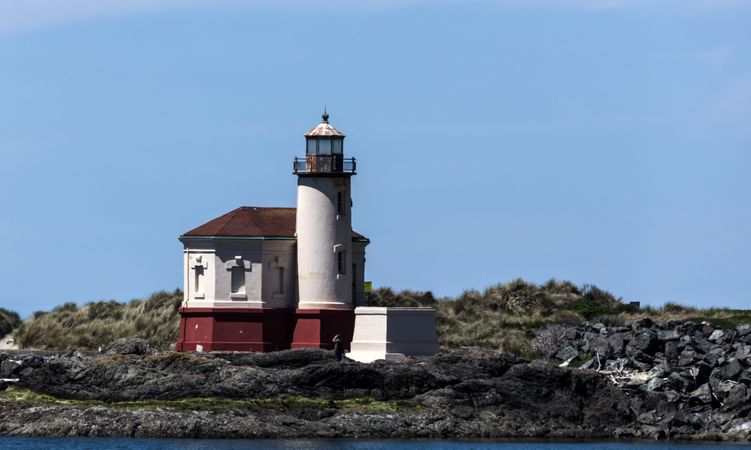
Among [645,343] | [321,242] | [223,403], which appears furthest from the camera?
[321,242]

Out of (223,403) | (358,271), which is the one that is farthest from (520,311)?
(223,403)

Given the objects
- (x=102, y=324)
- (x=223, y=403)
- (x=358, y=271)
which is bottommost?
(x=223, y=403)

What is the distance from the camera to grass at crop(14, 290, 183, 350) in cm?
6191

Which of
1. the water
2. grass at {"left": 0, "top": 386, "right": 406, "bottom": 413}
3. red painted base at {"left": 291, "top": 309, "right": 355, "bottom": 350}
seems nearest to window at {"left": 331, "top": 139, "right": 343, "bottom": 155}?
red painted base at {"left": 291, "top": 309, "right": 355, "bottom": 350}

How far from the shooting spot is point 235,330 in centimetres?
5359

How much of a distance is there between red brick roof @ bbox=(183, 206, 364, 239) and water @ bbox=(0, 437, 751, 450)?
8899 mm

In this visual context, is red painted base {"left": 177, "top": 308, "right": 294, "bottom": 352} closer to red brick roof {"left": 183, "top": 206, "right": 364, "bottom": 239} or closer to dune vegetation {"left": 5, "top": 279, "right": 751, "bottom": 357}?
red brick roof {"left": 183, "top": 206, "right": 364, "bottom": 239}

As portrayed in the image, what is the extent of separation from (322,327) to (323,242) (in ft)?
7.71

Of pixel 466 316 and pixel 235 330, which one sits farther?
pixel 466 316

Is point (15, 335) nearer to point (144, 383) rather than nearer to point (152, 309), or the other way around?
point (152, 309)

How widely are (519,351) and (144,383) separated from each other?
1441 centimetres

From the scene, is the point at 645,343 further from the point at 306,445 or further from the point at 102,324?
the point at 102,324

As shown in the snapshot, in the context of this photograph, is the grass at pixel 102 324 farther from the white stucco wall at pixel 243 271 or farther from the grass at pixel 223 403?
the grass at pixel 223 403

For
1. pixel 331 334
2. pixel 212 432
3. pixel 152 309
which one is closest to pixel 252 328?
pixel 331 334
